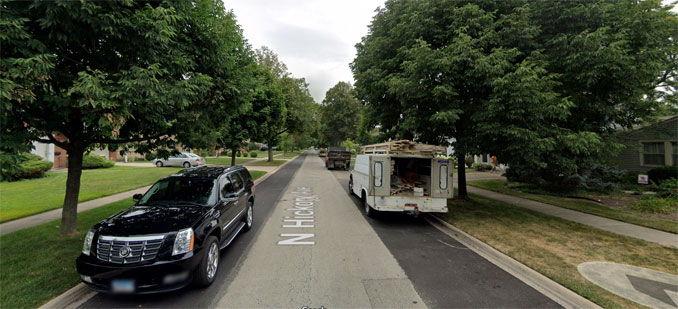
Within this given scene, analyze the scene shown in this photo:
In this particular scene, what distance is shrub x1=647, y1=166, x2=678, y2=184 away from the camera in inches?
514

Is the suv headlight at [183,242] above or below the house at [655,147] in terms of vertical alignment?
below

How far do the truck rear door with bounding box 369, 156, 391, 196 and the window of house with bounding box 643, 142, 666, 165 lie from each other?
17285 millimetres

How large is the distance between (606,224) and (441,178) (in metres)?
4.84

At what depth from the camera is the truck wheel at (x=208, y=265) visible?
383cm

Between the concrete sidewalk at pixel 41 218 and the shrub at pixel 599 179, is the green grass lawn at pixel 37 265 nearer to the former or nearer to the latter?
the concrete sidewalk at pixel 41 218

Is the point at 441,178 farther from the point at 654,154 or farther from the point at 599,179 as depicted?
the point at 654,154

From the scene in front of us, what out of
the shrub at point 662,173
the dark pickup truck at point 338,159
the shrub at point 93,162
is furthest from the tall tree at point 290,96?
the shrub at point 662,173

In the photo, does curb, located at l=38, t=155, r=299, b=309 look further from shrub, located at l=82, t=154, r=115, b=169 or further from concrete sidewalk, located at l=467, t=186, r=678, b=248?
shrub, located at l=82, t=154, r=115, b=169

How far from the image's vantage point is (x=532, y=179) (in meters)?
14.3

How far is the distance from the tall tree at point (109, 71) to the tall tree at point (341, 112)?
147 feet

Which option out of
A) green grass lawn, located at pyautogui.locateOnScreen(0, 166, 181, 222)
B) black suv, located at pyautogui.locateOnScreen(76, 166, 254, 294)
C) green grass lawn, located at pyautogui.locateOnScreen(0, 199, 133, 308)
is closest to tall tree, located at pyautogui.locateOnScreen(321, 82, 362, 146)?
green grass lawn, located at pyautogui.locateOnScreen(0, 166, 181, 222)

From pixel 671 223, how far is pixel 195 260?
465 inches

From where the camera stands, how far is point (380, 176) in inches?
287

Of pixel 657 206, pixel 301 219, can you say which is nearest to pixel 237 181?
pixel 301 219
